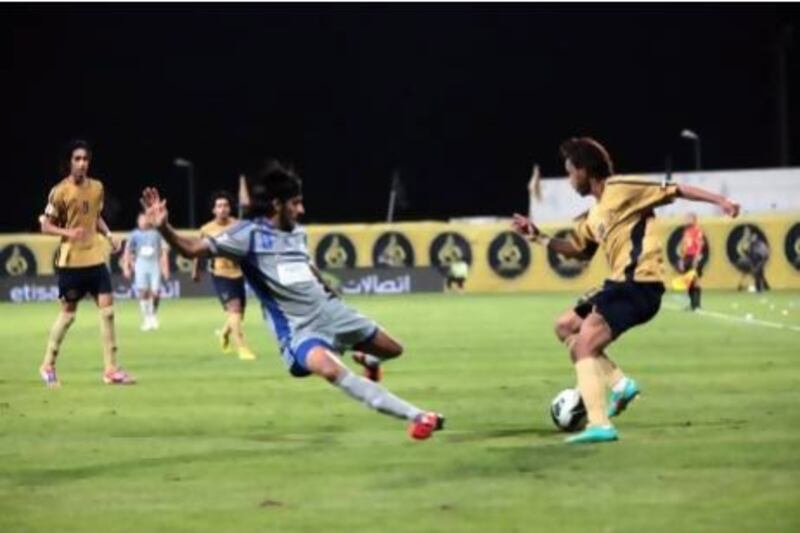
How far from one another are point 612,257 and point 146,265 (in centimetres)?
1934

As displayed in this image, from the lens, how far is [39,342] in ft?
80.9

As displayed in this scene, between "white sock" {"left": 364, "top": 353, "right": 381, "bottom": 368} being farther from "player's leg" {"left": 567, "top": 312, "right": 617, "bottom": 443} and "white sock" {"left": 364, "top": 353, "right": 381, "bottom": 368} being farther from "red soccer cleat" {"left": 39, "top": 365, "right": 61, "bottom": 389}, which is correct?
"red soccer cleat" {"left": 39, "top": 365, "right": 61, "bottom": 389}

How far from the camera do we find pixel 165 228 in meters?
9.79

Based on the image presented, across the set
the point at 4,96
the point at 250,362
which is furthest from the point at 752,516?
the point at 4,96

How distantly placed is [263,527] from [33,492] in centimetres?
191

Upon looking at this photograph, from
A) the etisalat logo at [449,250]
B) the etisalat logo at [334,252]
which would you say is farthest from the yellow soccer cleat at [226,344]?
the etisalat logo at [449,250]

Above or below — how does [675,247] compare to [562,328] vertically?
below

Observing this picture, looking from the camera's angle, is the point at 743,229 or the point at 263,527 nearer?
the point at 263,527

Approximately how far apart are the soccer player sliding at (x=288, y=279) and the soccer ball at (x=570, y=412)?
1.47 m

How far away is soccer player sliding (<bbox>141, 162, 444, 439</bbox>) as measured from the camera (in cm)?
1039

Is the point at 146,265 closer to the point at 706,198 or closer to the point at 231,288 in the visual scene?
the point at 231,288

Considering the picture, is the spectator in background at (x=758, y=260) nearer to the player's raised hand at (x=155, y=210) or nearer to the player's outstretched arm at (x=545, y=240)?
the player's outstretched arm at (x=545, y=240)

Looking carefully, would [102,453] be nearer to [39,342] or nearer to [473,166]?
[39,342]

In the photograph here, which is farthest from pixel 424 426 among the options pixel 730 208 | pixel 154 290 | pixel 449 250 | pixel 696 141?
pixel 696 141
